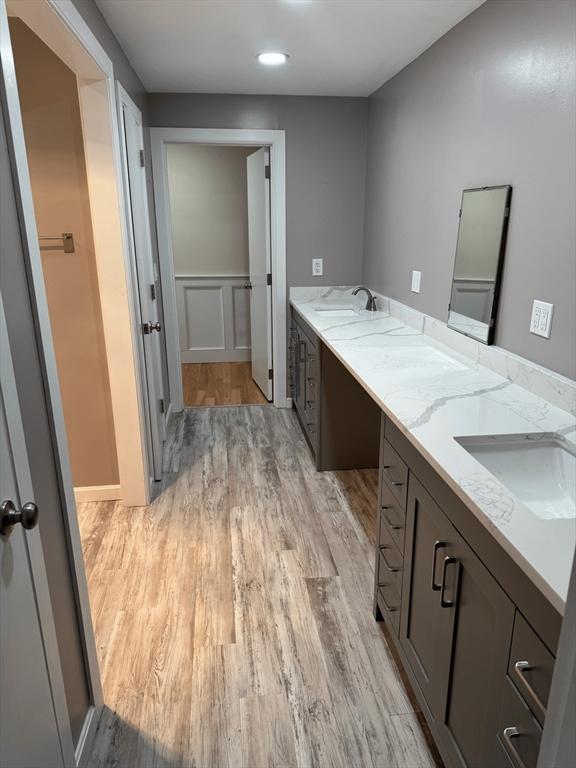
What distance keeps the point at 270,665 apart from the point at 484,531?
1098 mm

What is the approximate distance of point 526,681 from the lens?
979 millimetres

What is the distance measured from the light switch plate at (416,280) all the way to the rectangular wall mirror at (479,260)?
1.49ft

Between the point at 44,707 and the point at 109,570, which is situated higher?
the point at 44,707

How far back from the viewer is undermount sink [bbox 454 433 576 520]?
1.47m

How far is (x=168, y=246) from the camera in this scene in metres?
3.95

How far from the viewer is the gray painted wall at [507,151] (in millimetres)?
1732

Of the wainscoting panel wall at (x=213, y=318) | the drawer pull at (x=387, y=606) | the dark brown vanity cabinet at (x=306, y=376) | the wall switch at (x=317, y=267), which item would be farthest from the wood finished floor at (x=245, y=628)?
the wainscoting panel wall at (x=213, y=318)

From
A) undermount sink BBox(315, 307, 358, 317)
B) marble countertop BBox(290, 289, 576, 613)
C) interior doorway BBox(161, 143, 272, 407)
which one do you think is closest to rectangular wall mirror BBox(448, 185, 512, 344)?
marble countertop BBox(290, 289, 576, 613)

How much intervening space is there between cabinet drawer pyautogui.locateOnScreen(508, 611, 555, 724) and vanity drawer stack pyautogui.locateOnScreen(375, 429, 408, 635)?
2.19 ft

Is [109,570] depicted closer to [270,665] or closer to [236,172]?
[270,665]

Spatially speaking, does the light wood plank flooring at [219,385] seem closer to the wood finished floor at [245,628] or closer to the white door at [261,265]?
the white door at [261,265]

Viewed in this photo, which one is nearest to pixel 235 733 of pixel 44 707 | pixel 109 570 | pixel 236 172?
pixel 44 707

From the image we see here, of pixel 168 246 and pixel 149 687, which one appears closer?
pixel 149 687

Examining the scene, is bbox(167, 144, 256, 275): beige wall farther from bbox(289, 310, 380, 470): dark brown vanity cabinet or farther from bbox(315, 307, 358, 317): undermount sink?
bbox(289, 310, 380, 470): dark brown vanity cabinet
